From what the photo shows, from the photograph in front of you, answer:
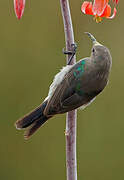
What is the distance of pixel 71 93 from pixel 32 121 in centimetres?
18

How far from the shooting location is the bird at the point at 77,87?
1717mm

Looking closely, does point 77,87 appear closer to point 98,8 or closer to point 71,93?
point 71,93

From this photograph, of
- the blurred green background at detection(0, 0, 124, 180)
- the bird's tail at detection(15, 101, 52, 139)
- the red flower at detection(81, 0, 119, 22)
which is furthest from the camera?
the blurred green background at detection(0, 0, 124, 180)

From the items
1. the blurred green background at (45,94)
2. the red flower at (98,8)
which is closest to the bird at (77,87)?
the red flower at (98,8)

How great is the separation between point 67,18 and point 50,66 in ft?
6.47

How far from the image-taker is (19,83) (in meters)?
3.30

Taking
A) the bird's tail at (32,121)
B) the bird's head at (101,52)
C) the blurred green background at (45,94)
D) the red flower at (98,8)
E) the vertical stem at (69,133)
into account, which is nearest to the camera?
the vertical stem at (69,133)

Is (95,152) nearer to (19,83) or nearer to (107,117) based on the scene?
(107,117)

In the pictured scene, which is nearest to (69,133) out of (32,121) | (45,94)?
(32,121)

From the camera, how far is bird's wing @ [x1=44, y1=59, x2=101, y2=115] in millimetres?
1718

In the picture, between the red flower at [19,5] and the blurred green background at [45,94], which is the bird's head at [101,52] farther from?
the blurred green background at [45,94]

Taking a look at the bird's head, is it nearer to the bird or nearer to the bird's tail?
the bird

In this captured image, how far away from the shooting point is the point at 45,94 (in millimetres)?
3314

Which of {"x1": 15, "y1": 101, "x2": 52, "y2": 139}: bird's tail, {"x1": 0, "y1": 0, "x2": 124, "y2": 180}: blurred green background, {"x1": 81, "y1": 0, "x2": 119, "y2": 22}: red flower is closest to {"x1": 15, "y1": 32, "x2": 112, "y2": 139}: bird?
{"x1": 15, "y1": 101, "x2": 52, "y2": 139}: bird's tail
